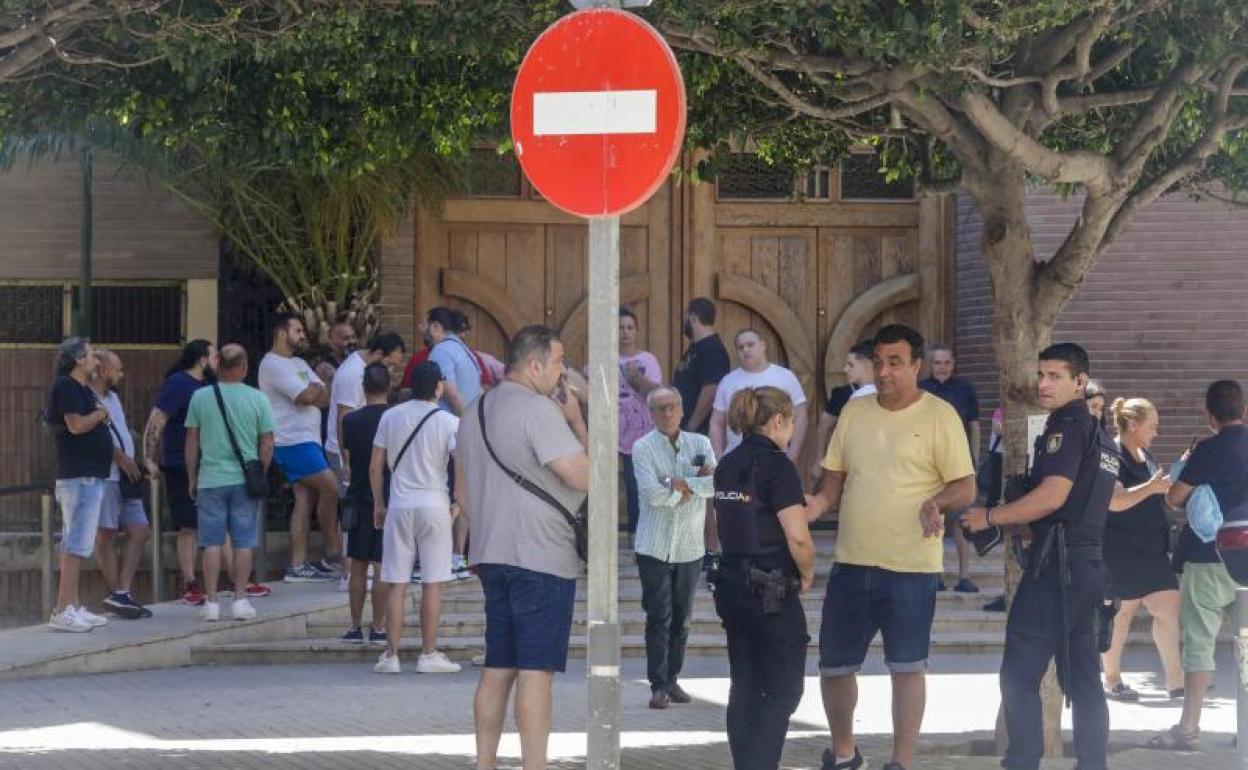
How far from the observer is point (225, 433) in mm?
13922

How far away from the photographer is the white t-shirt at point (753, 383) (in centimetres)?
1385

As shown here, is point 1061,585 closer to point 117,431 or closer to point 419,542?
point 419,542

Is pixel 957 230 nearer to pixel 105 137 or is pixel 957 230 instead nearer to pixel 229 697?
pixel 105 137

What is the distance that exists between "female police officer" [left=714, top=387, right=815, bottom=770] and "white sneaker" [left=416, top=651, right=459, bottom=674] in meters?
4.56

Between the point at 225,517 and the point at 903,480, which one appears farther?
the point at 225,517

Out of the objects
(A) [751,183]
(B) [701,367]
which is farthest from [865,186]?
(B) [701,367]

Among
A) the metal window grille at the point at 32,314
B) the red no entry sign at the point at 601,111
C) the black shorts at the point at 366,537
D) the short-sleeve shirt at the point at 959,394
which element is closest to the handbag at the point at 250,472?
the black shorts at the point at 366,537

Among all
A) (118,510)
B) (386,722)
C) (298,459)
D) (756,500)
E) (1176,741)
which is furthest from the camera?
(298,459)

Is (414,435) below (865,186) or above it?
below

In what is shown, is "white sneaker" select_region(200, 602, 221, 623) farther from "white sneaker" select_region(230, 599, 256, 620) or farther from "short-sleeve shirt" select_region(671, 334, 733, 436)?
"short-sleeve shirt" select_region(671, 334, 733, 436)

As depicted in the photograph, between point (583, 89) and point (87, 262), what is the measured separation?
1181 cm

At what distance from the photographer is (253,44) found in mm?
9359

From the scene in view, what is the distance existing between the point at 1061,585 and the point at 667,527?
3.31 metres

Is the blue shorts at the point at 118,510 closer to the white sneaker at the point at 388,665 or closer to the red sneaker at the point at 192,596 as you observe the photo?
the red sneaker at the point at 192,596
